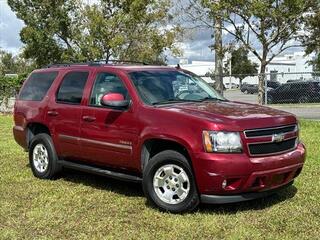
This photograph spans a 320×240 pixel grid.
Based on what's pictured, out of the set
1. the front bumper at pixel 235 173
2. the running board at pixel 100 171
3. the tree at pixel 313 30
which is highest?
the tree at pixel 313 30

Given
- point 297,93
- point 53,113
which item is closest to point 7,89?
point 297,93

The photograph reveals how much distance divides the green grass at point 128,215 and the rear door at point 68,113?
0.59 m

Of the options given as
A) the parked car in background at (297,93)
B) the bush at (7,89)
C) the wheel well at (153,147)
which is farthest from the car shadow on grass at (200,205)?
the bush at (7,89)

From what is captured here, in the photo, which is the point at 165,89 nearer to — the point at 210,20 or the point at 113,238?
the point at 113,238

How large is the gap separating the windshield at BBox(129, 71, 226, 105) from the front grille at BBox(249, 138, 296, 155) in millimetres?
1359

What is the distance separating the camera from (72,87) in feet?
25.7

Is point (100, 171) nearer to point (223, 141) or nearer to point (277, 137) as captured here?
point (223, 141)

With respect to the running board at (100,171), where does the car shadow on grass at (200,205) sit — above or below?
below

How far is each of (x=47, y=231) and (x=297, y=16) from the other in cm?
1255

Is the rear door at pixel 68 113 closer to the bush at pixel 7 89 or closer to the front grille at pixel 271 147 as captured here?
the front grille at pixel 271 147

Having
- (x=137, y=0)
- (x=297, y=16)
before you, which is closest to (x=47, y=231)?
(x=297, y=16)

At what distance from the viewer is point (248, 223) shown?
5742mm

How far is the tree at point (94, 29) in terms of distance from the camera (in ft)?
76.4

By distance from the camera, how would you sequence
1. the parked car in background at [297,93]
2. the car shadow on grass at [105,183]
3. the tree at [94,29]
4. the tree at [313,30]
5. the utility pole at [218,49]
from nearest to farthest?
the car shadow on grass at [105,183] → the tree at [313,30] → the utility pole at [218,49] → the parked car in background at [297,93] → the tree at [94,29]
